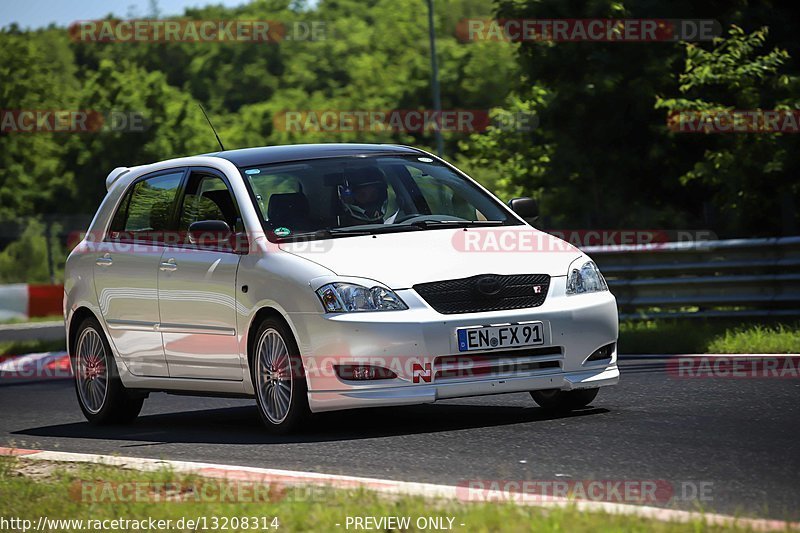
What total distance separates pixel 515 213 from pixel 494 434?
2169 mm

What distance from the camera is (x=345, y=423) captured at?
31.1 ft

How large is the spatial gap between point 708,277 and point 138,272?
7579 millimetres

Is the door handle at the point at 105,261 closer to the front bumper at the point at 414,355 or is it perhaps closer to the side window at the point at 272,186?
the side window at the point at 272,186

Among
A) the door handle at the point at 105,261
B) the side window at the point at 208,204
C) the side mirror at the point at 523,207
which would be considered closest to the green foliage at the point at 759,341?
the side mirror at the point at 523,207

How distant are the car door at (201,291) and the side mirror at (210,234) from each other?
0.04 feet

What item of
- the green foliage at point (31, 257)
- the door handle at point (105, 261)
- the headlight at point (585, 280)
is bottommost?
the green foliage at point (31, 257)

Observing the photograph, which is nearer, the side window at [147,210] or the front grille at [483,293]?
the front grille at [483,293]

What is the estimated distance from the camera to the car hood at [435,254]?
8.55 m

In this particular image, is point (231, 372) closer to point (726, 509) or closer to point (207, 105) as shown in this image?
point (726, 509)

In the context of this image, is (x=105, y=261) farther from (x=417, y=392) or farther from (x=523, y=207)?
(x=417, y=392)

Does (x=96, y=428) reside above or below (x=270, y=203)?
below

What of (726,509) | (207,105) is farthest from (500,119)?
(207,105)

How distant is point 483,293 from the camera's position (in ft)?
28.1

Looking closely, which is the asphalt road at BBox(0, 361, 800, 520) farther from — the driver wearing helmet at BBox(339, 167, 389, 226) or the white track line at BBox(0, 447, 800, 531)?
the driver wearing helmet at BBox(339, 167, 389, 226)
